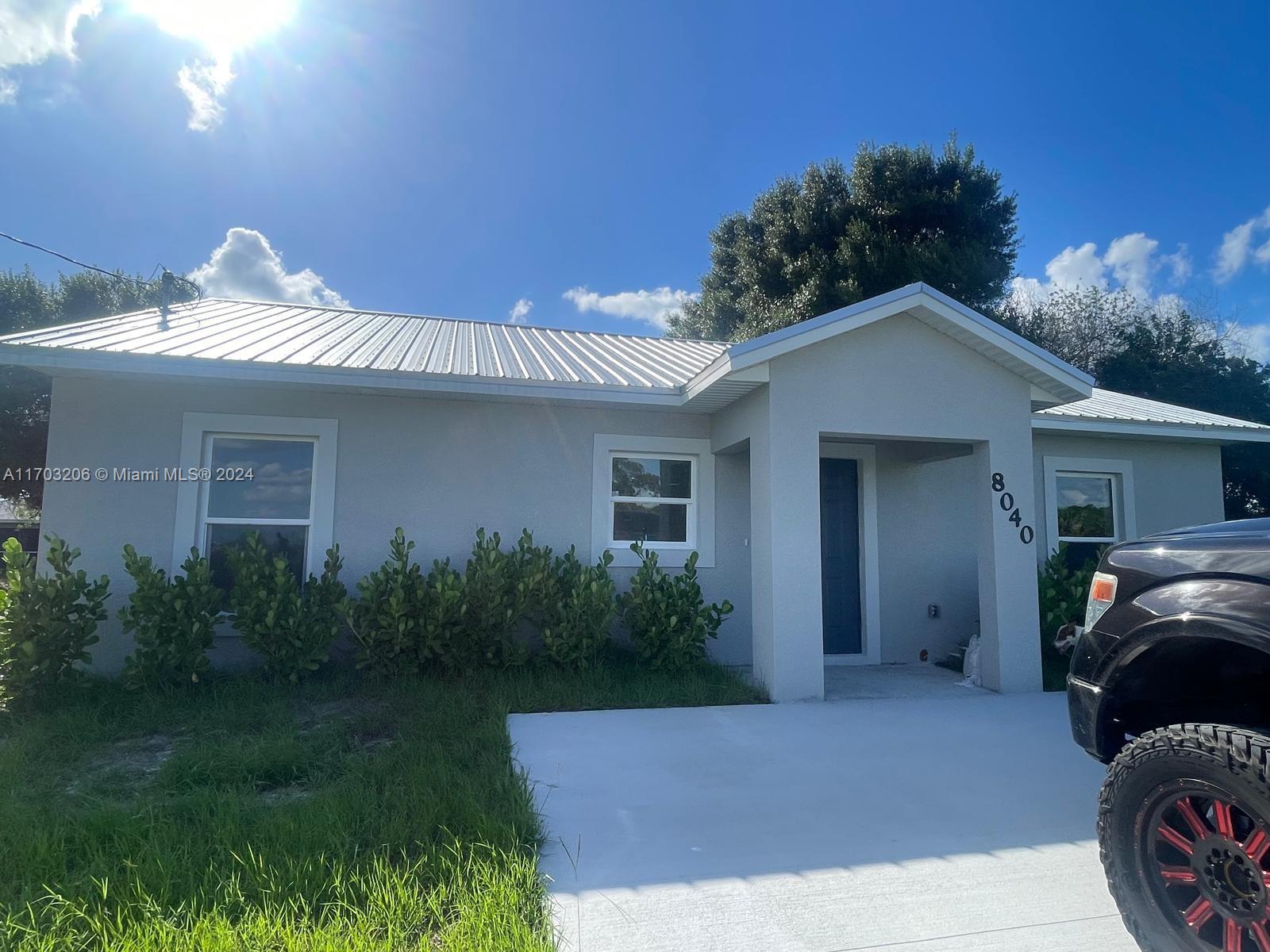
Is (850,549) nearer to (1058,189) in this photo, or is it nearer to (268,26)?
(268,26)

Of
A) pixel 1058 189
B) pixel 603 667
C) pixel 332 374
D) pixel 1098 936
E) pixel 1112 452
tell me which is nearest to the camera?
pixel 1098 936

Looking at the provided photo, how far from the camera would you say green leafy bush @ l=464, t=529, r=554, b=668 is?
632 centimetres

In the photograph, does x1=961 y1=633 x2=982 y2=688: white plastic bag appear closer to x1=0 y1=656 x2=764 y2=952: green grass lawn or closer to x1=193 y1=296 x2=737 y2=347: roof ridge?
x1=0 y1=656 x2=764 y2=952: green grass lawn

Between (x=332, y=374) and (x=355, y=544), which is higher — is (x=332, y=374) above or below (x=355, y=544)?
above

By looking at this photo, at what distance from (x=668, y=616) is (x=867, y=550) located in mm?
2807

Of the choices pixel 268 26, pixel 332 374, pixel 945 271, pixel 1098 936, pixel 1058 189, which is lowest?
pixel 1098 936

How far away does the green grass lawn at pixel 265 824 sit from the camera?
8.62 ft

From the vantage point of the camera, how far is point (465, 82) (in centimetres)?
902

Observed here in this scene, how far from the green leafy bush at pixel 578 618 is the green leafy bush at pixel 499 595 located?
0.16 m

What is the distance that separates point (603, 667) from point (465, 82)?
745 cm

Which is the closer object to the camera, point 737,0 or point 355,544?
point 355,544

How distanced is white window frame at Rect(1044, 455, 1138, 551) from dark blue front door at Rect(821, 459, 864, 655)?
2.47m

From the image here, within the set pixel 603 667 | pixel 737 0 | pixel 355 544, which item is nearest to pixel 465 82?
pixel 737 0

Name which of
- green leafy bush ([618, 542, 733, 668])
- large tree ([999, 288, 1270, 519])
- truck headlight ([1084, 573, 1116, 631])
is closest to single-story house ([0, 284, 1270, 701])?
green leafy bush ([618, 542, 733, 668])
